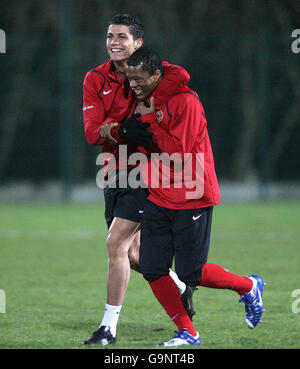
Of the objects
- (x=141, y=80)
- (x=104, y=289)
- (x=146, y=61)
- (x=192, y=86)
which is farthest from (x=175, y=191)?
(x=192, y=86)

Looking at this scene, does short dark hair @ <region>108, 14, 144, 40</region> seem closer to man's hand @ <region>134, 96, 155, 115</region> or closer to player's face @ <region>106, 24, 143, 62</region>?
player's face @ <region>106, 24, 143, 62</region>

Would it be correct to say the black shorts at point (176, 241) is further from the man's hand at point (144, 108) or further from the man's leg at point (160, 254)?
the man's hand at point (144, 108)

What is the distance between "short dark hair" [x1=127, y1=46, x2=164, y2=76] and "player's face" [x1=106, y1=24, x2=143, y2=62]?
1.55 feet

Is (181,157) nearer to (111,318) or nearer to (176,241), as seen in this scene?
(176,241)

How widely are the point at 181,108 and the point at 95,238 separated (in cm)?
675

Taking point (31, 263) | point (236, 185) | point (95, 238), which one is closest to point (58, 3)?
point (236, 185)

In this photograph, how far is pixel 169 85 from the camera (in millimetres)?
5180

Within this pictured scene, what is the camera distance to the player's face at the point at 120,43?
567cm

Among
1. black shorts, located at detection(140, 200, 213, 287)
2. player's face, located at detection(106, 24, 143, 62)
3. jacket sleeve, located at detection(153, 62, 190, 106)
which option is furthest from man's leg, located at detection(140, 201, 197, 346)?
player's face, located at detection(106, 24, 143, 62)

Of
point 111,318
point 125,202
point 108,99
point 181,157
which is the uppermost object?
point 108,99

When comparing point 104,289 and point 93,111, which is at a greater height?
point 93,111

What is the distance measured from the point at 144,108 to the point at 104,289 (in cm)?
277

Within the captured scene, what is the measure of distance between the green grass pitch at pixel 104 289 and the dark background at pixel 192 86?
346 cm
